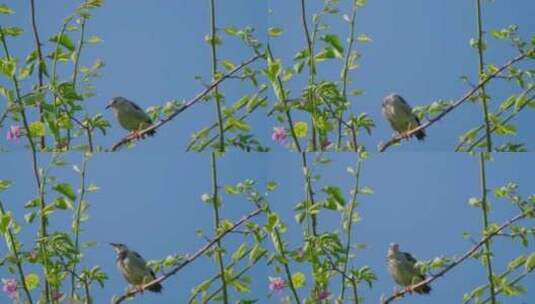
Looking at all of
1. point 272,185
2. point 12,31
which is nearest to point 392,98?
point 272,185

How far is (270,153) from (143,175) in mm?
347

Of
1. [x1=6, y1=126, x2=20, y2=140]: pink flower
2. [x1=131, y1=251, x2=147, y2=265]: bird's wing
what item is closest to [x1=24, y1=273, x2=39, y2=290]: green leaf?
[x1=131, y1=251, x2=147, y2=265]: bird's wing

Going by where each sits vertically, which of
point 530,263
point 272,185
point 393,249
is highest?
point 272,185

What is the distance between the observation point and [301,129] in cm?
229

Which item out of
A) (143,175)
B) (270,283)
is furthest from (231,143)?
(270,283)

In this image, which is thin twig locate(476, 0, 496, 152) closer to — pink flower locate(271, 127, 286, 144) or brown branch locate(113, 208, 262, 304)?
pink flower locate(271, 127, 286, 144)

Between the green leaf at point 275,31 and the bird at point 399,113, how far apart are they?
13.3 inches

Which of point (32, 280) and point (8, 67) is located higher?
point (8, 67)

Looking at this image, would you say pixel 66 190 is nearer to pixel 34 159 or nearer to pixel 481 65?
pixel 34 159

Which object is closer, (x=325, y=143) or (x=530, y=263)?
(x=530, y=263)

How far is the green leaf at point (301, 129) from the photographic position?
2287 mm

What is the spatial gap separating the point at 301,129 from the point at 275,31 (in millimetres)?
273

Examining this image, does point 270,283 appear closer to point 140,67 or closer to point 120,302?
point 120,302

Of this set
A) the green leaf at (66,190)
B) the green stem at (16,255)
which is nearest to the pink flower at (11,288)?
the green stem at (16,255)
